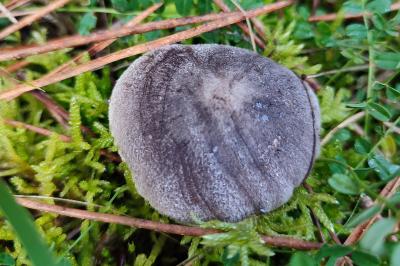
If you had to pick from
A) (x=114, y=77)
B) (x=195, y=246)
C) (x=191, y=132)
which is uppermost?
(x=191, y=132)

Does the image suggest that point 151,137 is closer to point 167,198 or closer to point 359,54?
point 167,198

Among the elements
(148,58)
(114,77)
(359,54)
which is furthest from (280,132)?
(114,77)

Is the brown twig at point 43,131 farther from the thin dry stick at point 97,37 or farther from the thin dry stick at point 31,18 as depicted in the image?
Answer: the thin dry stick at point 31,18

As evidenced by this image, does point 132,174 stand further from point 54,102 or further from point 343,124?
point 343,124

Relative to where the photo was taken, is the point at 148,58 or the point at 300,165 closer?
the point at 300,165

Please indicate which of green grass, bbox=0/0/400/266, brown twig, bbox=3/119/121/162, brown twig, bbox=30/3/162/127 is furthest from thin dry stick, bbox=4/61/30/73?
brown twig, bbox=3/119/121/162

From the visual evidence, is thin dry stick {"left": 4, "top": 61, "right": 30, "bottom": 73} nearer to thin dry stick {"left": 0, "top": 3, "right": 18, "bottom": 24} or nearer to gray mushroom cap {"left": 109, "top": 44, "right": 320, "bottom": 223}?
thin dry stick {"left": 0, "top": 3, "right": 18, "bottom": 24}
